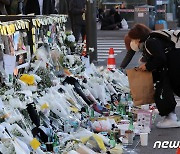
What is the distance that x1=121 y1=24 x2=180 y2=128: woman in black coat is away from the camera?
24.2 feet

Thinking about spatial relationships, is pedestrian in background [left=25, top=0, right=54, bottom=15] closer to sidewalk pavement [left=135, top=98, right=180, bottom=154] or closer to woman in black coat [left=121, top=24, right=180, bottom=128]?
woman in black coat [left=121, top=24, right=180, bottom=128]

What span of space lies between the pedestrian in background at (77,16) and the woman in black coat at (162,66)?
23.9 feet

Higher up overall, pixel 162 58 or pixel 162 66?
pixel 162 58

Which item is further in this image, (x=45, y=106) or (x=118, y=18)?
(x=118, y=18)

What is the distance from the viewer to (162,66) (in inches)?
295

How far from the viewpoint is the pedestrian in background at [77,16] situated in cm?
1495

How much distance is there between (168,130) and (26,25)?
222 cm

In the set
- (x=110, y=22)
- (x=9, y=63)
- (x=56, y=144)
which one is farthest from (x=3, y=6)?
(x=110, y=22)

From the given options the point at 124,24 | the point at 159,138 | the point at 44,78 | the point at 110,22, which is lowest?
the point at 124,24

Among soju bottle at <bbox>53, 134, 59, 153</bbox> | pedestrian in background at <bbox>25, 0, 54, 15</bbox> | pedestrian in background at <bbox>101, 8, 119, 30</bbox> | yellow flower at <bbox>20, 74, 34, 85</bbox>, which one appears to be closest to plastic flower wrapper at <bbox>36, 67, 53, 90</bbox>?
yellow flower at <bbox>20, 74, 34, 85</bbox>

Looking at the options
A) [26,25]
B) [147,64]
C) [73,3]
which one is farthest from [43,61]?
[73,3]

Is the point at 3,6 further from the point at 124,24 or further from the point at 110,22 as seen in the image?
the point at 124,24

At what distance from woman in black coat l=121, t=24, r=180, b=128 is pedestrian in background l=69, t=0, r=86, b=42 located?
23.9 ft

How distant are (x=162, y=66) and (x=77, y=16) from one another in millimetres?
7861
